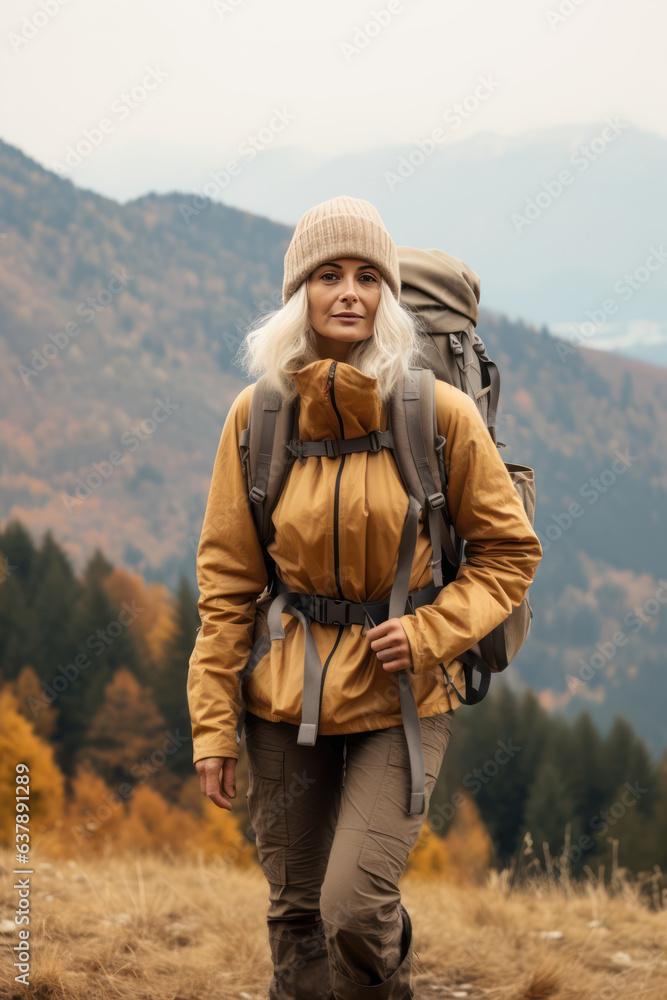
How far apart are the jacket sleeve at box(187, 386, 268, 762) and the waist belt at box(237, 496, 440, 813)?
174 millimetres

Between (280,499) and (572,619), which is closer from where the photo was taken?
(280,499)

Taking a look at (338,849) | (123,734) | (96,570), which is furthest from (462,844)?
(338,849)

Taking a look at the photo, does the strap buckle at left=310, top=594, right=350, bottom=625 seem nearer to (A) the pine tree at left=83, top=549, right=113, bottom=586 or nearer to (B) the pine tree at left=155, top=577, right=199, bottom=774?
(B) the pine tree at left=155, top=577, right=199, bottom=774

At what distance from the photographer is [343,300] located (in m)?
2.55

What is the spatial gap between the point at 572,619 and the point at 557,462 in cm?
2887

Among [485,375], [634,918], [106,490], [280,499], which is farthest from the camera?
[106,490]

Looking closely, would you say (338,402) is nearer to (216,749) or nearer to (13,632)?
(216,749)

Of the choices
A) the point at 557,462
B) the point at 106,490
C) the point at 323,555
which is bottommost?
the point at 323,555

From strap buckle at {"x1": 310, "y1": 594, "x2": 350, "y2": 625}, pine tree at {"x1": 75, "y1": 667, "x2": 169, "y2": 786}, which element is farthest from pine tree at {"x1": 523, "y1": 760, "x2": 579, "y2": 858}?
strap buckle at {"x1": 310, "y1": 594, "x2": 350, "y2": 625}

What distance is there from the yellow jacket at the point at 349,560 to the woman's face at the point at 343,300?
0.21 meters

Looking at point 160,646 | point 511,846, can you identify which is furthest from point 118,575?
point 511,846

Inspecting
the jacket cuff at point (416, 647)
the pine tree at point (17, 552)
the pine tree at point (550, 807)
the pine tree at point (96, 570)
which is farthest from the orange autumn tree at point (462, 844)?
the jacket cuff at point (416, 647)

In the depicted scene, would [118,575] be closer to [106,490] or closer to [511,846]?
[511,846]

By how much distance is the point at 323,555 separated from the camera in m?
2.42
